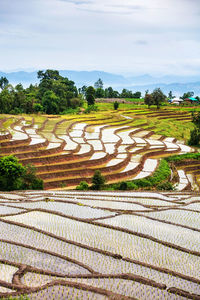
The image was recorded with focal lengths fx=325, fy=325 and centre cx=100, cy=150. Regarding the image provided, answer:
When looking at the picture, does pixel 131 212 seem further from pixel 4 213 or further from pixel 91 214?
pixel 4 213

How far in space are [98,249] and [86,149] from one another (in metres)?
18.7

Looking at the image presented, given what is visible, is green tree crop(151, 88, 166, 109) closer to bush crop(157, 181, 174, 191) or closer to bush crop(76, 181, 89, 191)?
bush crop(157, 181, 174, 191)

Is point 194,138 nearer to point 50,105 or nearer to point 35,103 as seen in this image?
point 50,105

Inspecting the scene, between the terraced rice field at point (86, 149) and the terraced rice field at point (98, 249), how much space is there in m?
8.78

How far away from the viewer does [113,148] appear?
2909cm

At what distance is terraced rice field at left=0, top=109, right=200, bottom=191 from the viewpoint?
23.6 m

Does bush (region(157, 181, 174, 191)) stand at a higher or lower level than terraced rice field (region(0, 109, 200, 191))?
lower

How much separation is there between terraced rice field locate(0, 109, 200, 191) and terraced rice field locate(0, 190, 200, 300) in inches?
346

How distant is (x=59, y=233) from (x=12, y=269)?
2.59m

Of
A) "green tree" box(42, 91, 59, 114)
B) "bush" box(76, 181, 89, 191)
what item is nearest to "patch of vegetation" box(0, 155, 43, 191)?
"bush" box(76, 181, 89, 191)

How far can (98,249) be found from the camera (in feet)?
30.7

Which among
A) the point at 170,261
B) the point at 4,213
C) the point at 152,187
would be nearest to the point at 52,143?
the point at 152,187

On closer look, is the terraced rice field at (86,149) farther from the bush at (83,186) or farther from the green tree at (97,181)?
the green tree at (97,181)

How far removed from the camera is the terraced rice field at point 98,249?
7.21 meters
